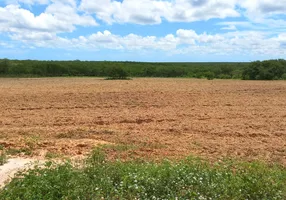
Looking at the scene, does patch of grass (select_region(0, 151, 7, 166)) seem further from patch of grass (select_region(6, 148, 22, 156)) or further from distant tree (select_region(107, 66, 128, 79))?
distant tree (select_region(107, 66, 128, 79))

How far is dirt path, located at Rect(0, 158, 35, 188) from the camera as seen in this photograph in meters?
5.64

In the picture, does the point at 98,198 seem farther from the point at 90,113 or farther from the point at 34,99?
the point at 34,99

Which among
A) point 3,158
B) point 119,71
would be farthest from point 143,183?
point 119,71

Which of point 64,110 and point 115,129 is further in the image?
point 64,110

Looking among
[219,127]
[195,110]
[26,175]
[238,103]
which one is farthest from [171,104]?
[26,175]

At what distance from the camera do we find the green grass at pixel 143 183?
4641mm

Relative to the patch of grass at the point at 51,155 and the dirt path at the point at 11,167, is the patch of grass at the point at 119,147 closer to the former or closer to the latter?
the patch of grass at the point at 51,155

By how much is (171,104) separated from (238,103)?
3090mm

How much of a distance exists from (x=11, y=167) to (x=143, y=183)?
2639mm

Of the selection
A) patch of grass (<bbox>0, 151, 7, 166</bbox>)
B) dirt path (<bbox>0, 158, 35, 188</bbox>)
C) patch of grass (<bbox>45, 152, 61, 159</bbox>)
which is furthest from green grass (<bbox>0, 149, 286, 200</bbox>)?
patch of grass (<bbox>45, 152, 61, 159</bbox>)

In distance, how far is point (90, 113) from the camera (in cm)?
1291

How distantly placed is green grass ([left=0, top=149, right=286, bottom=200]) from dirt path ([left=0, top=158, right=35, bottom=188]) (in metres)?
0.33

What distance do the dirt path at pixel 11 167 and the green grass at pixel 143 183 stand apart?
1.08 ft

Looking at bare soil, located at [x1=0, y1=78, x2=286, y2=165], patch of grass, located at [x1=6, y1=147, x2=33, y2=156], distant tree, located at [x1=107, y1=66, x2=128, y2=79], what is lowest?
bare soil, located at [x1=0, y1=78, x2=286, y2=165]
